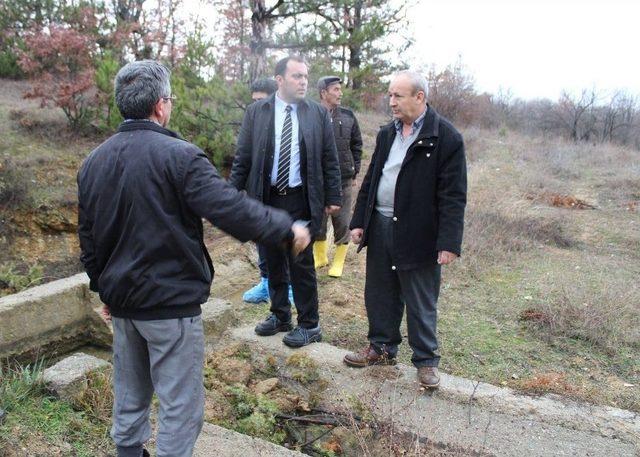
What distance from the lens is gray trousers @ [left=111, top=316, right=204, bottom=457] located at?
2.10 metres

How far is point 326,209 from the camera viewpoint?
12.7ft

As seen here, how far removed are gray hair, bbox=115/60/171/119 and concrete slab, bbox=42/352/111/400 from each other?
1655 millimetres

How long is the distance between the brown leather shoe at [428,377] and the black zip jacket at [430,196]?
692mm

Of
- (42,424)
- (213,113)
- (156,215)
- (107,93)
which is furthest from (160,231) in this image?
(107,93)

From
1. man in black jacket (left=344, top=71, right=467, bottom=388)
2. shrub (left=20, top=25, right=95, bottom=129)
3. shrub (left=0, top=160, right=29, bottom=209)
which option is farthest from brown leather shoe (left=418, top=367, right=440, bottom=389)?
shrub (left=20, top=25, right=95, bottom=129)

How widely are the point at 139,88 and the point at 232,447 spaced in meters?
1.71

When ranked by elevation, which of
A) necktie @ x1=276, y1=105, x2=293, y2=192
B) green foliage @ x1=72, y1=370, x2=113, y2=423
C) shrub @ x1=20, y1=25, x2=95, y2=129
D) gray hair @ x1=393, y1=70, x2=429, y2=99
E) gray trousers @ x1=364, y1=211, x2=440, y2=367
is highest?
shrub @ x1=20, y1=25, x2=95, y2=129

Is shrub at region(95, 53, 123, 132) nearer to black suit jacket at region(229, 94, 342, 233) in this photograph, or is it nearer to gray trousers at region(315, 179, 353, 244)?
gray trousers at region(315, 179, 353, 244)

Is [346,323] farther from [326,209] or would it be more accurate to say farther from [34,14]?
[34,14]

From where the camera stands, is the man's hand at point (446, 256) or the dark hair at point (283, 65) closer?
the man's hand at point (446, 256)

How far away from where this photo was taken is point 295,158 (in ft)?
11.9

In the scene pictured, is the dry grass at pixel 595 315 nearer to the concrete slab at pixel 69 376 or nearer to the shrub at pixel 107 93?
the concrete slab at pixel 69 376

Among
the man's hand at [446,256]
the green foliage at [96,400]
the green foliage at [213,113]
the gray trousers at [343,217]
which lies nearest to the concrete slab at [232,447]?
the green foliage at [96,400]

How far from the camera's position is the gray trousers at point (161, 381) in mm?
2096
